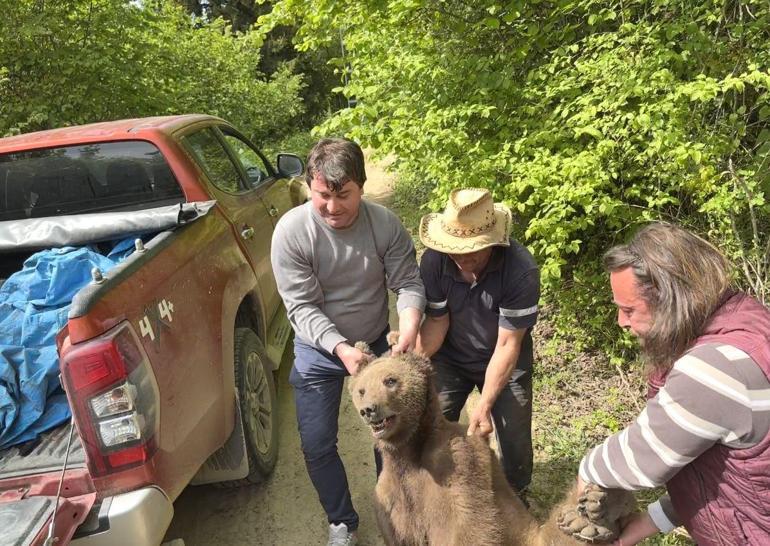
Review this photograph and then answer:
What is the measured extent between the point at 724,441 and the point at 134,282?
Result: 2.19 m

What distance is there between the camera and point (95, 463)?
2129 mm

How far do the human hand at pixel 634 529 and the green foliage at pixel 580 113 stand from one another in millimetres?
1942

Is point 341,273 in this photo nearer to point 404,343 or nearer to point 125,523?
point 404,343

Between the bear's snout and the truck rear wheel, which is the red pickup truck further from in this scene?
the bear's snout

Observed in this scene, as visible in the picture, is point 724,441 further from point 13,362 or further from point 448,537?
point 13,362

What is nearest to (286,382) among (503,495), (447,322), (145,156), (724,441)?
(145,156)

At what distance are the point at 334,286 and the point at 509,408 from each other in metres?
1.09

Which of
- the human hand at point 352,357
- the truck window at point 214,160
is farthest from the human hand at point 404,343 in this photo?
Answer: the truck window at point 214,160

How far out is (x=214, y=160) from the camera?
168 inches

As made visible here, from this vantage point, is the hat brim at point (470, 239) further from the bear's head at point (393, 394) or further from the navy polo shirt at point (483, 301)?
the bear's head at point (393, 394)

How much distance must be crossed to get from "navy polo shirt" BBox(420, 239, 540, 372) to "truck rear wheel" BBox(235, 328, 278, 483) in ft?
4.13

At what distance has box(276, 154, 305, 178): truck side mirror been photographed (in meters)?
5.29

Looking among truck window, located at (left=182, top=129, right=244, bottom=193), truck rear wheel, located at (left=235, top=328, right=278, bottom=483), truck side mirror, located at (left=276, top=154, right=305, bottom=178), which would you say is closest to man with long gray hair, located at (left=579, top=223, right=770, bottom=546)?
truck rear wheel, located at (left=235, top=328, right=278, bottom=483)

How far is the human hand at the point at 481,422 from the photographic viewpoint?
2.42 metres
